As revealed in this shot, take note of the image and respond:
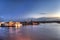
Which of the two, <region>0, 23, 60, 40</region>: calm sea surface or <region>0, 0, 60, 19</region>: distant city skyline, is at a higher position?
<region>0, 0, 60, 19</region>: distant city skyline

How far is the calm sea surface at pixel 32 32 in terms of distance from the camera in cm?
192

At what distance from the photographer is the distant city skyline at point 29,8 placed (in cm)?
200

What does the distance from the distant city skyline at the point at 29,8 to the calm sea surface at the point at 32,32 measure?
21 centimetres

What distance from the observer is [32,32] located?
2139 mm

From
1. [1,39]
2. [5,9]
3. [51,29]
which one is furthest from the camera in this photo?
[51,29]

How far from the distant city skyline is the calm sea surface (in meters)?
0.21

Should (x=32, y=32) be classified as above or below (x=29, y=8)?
below

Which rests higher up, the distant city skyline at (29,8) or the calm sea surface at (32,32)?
the distant city skyline at (29,8)

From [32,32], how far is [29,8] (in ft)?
1.41

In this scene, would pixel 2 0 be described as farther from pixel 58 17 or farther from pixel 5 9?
pixel 58 17

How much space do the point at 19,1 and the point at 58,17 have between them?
71cm

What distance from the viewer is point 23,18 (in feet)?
6.70

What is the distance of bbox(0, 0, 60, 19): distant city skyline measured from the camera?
200 cm

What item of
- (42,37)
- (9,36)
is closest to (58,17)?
(42,37)
